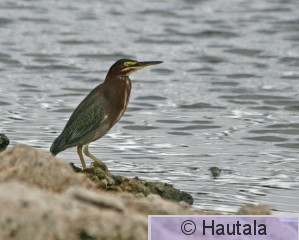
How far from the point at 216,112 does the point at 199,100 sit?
0.85 m

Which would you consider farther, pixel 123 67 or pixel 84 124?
pixel 123 67

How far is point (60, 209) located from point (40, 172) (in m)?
1.27

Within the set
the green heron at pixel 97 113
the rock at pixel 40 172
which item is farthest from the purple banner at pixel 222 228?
the green heron at pixel 97 113

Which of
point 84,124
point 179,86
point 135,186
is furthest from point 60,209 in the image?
point 179,86

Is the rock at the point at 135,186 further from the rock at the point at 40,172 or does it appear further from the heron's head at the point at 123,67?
the heron's head at the point at 123,67

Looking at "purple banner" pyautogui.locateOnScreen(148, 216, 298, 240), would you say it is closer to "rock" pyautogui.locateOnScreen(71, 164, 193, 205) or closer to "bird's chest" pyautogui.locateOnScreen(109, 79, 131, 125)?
"rock" pyautogui.locateOnScreen(71, 164, 193, 205)

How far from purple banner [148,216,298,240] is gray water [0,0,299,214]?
2551 millimetres

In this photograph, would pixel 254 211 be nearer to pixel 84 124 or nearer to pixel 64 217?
pixel 64 217

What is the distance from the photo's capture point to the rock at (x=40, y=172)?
7.38 m

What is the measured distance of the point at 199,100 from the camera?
16.5m

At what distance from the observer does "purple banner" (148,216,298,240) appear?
6762 millimetres

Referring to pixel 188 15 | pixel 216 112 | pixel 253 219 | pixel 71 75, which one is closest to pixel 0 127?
pixel 216 112

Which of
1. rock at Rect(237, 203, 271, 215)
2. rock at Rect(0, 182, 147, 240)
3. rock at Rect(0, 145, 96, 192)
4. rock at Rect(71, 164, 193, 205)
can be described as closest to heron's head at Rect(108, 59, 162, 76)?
rock at Rect(71, 164, 193, 205)

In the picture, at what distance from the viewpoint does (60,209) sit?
616 centimetres
